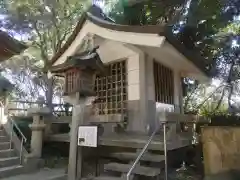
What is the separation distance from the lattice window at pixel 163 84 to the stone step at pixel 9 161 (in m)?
4.95

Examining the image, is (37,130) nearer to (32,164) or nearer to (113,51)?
(32,164)

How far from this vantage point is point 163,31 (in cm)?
565

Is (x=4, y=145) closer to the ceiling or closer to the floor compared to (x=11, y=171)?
closer to the ceiling

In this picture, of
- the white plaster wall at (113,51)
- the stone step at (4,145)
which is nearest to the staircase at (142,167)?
the white plaster wall at (113,51)

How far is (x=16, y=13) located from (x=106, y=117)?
8.99 metres

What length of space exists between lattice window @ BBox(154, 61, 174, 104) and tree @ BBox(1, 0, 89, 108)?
19.5 feet

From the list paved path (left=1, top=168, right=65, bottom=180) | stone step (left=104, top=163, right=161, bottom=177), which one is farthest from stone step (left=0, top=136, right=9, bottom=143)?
stone step (left=104, top=163, right=161, bottom=177)

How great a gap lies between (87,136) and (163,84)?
4.08m

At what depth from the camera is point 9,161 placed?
6.89m

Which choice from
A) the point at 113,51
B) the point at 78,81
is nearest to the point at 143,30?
the point at 78,81

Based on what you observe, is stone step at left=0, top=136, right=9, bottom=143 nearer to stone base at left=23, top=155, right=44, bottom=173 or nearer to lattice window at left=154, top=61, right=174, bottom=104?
stone base at left=23, top=155, right=44, bottom=173

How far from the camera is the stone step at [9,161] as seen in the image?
21.9 feet

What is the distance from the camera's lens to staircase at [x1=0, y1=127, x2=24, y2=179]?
20.8ft

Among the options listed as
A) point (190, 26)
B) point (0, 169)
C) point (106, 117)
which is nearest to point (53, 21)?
point (190, 26)
